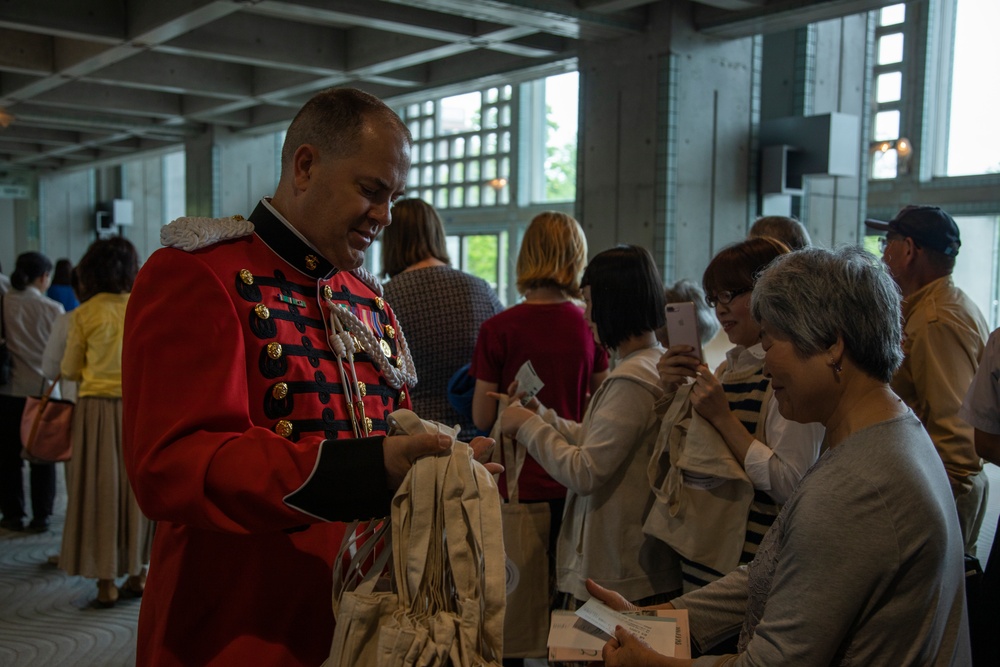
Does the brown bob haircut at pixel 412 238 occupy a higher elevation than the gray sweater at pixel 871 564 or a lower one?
higher

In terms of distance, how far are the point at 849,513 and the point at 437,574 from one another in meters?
0.63

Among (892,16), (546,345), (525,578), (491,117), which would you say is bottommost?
(525,578)

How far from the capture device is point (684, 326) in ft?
7.41

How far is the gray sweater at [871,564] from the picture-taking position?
4.26 ft

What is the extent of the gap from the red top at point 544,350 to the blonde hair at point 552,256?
96 mm

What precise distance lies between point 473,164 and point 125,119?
593 centimetres

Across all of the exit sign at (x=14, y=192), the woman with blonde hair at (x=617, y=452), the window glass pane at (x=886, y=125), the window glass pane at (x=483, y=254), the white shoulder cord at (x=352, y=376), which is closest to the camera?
the white shoulder cord at (x=352, y=376)

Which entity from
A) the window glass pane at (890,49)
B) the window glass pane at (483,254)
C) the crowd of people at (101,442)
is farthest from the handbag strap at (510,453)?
the window glass pane at (890,49)

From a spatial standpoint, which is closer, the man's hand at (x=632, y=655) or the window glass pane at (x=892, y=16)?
the man's hand at (x=632, y=655)

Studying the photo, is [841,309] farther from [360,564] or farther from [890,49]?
[890,49]

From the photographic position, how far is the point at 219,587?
141 centimetres

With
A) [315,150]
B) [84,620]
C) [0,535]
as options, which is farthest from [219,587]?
[0,535]

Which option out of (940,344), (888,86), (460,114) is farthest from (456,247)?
(940,344)

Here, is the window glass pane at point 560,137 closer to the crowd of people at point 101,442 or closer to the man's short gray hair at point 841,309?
the crowd of people at point 101,442
